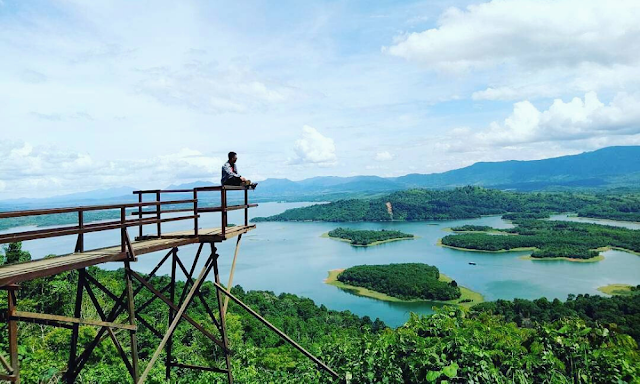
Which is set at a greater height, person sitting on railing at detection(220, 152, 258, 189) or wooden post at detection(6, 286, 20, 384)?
person sitting on railing at detection(220, 152, 258, 189)

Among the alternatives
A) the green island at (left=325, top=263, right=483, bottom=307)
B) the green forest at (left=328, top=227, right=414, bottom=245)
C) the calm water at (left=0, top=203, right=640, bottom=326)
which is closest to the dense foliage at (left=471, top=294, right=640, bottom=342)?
the green island at (left=325, top=263, right=483, bottom=307)

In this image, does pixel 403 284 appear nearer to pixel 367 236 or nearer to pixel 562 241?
pixel 367 236

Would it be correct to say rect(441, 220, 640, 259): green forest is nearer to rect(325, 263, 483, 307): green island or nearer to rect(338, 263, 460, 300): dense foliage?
rect(325, 263, 483, 307): green island

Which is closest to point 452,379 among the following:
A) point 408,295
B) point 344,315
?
point 344,315

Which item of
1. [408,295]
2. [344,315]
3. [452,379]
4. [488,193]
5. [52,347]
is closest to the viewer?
[452,379]

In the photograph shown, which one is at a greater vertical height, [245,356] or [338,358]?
[338,358]

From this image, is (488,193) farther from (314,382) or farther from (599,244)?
(314,382)
